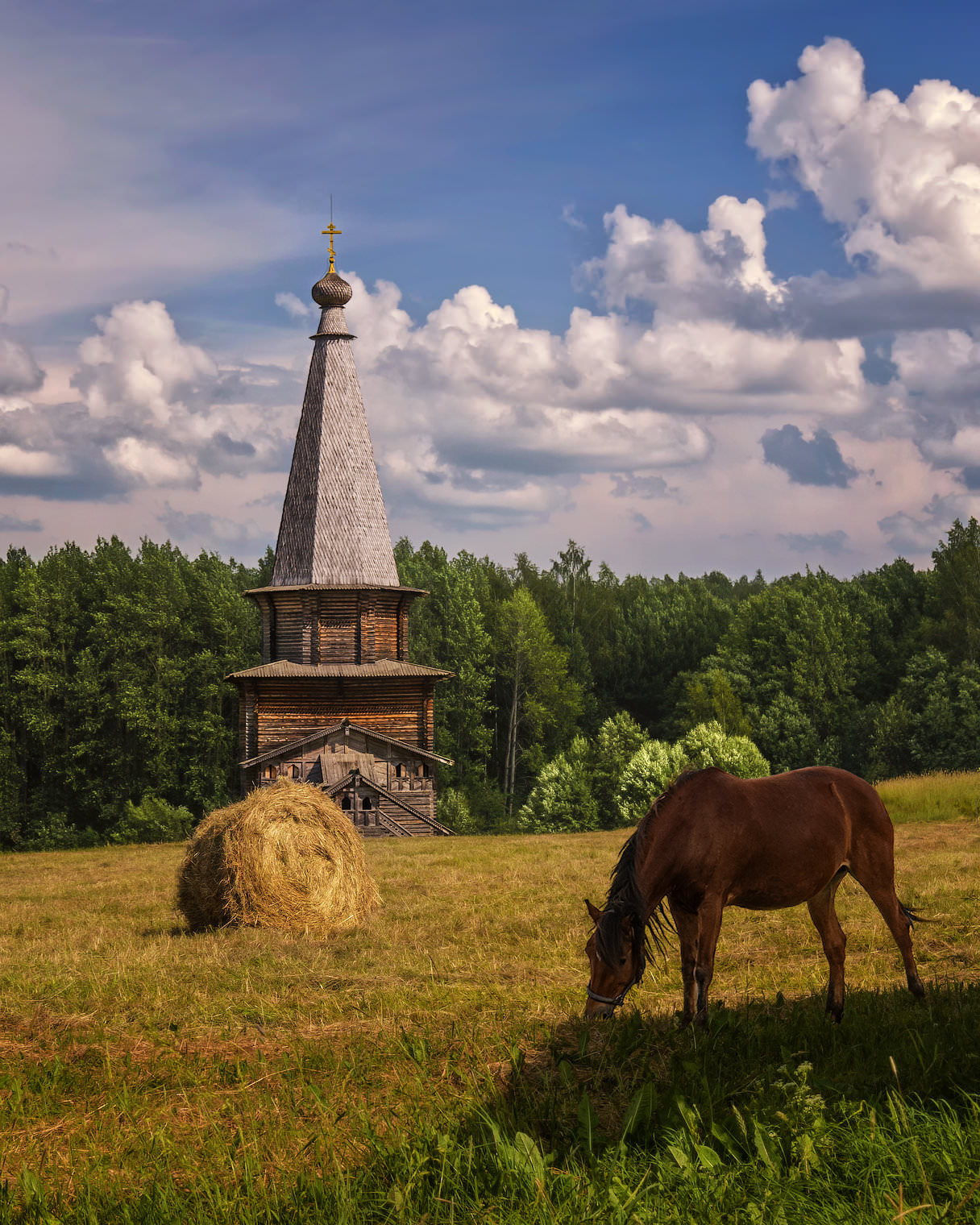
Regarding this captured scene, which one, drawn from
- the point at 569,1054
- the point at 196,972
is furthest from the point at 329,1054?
the point at 196,972

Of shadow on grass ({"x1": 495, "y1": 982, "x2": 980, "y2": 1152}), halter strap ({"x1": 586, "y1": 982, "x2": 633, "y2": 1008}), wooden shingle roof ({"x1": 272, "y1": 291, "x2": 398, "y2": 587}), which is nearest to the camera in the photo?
shadow on grass ({"x1": 495, "y1": 982, "x2": 980, "y2": 1152})

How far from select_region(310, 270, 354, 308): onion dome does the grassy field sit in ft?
99.0

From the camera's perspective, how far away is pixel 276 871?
1303cm

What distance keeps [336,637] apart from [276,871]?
23.0m

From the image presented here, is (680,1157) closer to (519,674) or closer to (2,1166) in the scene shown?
(2,1166)

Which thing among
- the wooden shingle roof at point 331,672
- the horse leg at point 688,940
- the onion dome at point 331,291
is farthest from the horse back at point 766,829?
the onion dome at point 331,291

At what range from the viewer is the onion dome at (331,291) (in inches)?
1476

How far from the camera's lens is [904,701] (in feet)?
190

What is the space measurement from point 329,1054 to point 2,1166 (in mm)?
1988

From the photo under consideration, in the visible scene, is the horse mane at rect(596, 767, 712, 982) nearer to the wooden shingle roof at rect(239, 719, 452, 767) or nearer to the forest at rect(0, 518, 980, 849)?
the wooden shingle roof at rect(239, 719, 452, 767)

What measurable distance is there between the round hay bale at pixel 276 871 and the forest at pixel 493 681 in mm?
34754

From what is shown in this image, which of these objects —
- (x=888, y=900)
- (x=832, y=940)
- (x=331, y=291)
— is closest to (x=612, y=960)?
(x=832, y=940)

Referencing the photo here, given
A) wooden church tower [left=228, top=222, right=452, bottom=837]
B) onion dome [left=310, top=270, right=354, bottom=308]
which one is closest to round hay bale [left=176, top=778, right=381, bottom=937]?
wooden church tower [left=228, top=222, right=452, bottom=837]

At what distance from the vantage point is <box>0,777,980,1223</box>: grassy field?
4.88 metres
